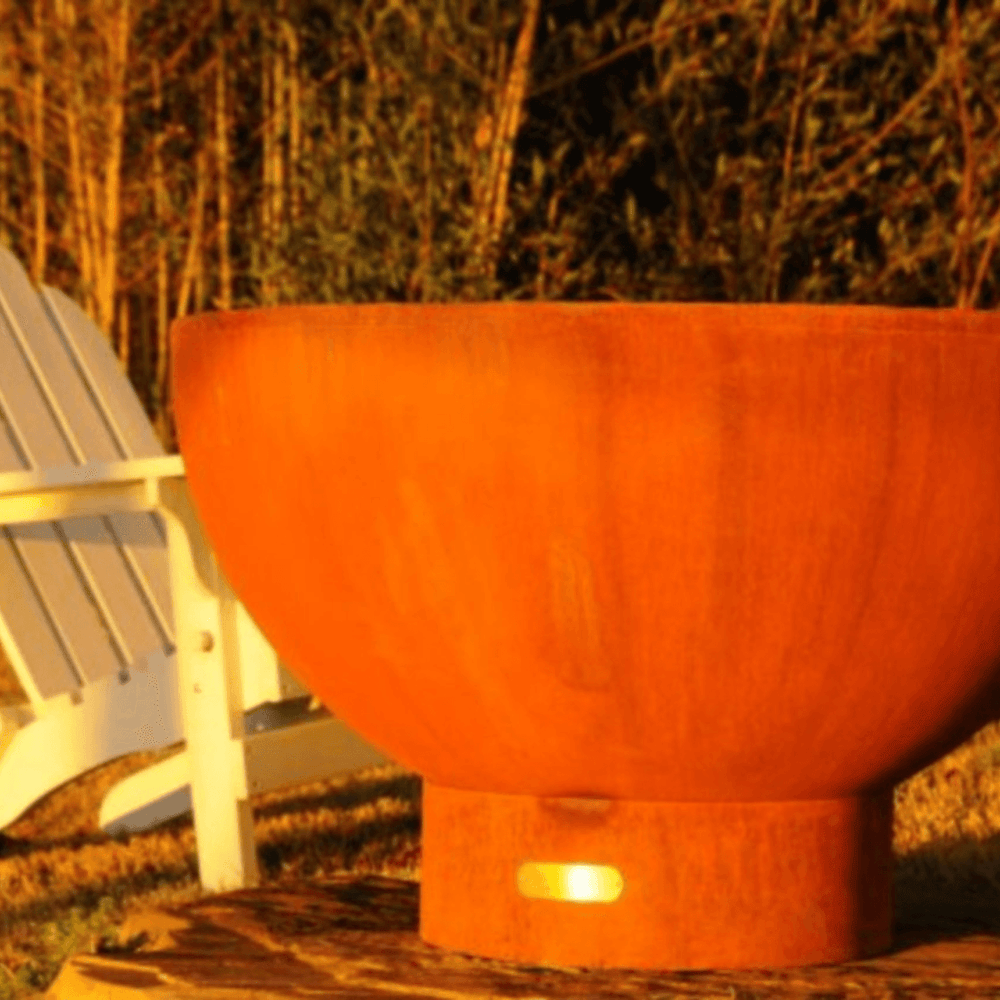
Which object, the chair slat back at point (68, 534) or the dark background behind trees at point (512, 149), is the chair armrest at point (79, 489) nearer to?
the chair slat back at point (68, 534)

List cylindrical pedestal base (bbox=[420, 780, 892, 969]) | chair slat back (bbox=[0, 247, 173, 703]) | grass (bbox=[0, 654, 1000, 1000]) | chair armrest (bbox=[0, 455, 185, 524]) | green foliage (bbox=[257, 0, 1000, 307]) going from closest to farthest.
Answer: cylindrical pedestal base (bbox=[420, 780, 892, 969]) → grass (bbox=[0, 654, 1000, 1000]) → chair armrest (bbox=[0, 455, 185, 524]) → chair slat back (bbox=[0, 247, 173, 703]) → green foliage (bbox=[257, 0, 1000, 307])

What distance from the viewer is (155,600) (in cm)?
383

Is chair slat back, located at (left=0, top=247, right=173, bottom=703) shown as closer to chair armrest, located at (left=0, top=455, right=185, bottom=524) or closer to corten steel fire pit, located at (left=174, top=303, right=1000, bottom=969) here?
chair armrest, located at (left=0, top=455, right=185, bottom=524)

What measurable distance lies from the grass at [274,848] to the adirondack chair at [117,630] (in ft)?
0.39

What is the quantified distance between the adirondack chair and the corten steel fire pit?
32.1 inches

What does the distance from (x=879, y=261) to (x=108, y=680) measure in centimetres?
273

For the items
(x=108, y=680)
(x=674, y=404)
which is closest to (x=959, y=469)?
(x=674, y=404)

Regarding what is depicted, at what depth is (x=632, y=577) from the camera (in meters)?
2.12

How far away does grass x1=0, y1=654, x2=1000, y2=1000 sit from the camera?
9.84 ft

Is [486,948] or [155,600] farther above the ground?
[155,600]

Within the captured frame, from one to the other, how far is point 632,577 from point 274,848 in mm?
1779

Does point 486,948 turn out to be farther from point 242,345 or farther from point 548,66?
point 548,66

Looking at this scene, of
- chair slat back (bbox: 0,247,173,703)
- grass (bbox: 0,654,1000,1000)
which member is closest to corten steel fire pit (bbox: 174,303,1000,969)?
grass (bbox: 0,654,1000,1000)

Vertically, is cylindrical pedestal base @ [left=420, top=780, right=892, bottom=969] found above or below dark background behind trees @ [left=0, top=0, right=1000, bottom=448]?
below
